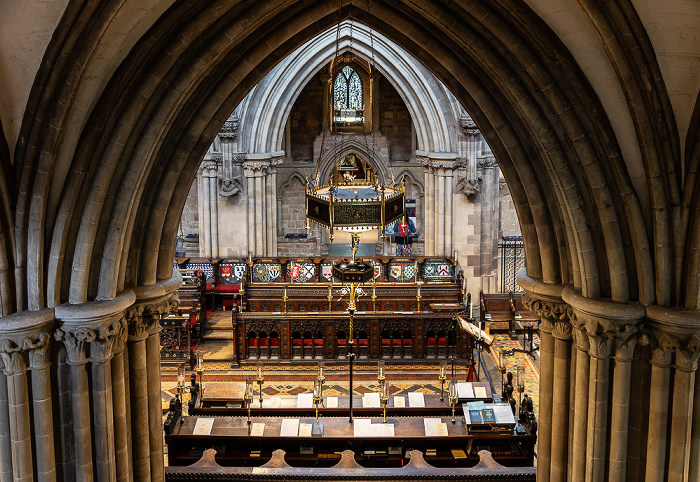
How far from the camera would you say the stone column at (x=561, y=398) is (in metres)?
8.11

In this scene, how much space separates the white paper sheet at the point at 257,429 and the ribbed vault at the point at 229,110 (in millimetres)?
3226

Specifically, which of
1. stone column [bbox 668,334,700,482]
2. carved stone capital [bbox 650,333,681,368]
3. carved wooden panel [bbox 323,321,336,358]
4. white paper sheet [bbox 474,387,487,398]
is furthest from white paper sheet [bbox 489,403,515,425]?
carved wooden panel [bbox 323,321,336,358]

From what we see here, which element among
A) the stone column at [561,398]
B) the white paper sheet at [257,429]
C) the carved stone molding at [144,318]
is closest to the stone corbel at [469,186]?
the white paper sheet at [257,429]

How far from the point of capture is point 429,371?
17.3m

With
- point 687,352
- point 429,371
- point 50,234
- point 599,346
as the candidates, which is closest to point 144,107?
point 50,234

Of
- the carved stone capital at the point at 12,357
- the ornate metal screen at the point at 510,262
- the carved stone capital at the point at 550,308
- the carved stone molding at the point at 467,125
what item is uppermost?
the carved stone molding at the point at 467,125

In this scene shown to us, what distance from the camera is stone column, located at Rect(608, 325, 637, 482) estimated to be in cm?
725

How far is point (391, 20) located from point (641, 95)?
2.90m

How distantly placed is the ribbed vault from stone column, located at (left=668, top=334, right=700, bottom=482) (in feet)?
1.51

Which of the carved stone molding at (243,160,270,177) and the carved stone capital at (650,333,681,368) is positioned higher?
the carved stone molding at (243,160,270,177)

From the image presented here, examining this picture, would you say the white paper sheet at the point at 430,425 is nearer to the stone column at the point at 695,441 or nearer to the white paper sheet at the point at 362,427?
the white paper sheet at the point at 362,427

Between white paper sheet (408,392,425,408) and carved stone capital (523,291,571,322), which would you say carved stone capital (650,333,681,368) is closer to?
carved stone capital (523,291,571,322)

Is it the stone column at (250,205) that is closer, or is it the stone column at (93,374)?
the stone column at (93,374)

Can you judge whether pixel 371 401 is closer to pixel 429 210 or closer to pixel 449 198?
pixel 449 198
